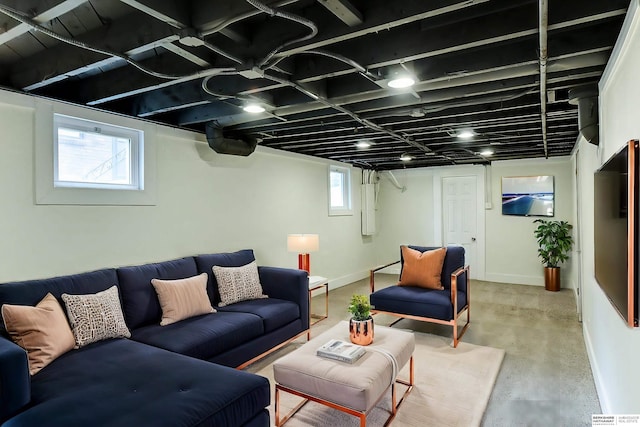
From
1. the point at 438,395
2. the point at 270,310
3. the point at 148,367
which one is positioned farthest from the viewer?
the point at 270,310

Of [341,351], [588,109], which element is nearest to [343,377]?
[341,351]

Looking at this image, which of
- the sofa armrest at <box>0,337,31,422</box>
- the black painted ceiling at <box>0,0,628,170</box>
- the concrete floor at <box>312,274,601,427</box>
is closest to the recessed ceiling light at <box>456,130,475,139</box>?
the black painted ceiling at <box>0,0,628,170</box>

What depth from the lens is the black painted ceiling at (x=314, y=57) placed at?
66.9 inches

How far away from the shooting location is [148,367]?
213 centimetres

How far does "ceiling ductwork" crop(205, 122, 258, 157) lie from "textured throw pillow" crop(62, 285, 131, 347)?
1.75m

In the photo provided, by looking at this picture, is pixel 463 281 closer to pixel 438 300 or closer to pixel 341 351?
pixel 438 300

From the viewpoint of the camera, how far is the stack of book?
2.36m

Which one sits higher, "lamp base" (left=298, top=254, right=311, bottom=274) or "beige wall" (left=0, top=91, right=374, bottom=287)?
"beige wall" (left=0, top=91, right=374, bottom=287)

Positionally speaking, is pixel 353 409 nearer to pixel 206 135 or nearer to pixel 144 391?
pixel 144 391

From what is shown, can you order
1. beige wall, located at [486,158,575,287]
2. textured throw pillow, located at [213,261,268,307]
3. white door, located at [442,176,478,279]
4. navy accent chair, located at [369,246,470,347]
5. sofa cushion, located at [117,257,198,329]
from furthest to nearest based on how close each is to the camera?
white door, located at [442,176,478,279] → beige wall, located at [486,158,575,287] → navy accent chair, located at [369,246,470,347] → textured throw pillow, located at [213,261,268,307] → sofa cushion, located at [117,257,198,329]

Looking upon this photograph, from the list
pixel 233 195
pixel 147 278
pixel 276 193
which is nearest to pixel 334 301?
pixel 276 193

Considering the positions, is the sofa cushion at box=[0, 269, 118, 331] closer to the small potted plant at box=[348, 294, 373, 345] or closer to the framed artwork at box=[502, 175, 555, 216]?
the small potted plant at box=[348, 294, 373, 345]

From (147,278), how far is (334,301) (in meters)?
2.98

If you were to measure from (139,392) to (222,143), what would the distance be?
8.39 feet
